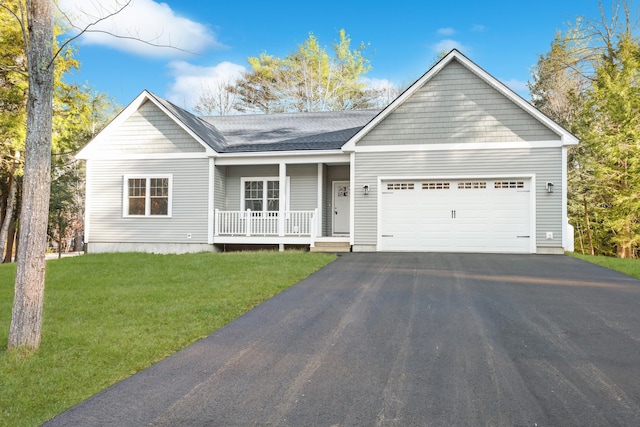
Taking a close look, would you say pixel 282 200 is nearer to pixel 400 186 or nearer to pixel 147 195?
pixel 400 186

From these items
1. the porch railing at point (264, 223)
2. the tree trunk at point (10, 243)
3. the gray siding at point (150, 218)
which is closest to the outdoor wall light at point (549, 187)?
the porch railing at point (264, 223)

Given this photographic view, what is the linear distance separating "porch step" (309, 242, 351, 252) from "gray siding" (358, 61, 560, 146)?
10.0 ft

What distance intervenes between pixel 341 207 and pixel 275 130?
4.02 metres

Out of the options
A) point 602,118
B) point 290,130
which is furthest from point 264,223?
point 602,118

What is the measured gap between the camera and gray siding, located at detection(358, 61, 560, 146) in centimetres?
1271

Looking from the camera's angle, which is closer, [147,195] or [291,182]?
[147,195]

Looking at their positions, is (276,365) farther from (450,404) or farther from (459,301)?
(459,301)

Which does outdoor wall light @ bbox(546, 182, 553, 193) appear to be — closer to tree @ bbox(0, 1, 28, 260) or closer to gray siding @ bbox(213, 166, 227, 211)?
gray siding @ bbox(213, 166, 227, 211)

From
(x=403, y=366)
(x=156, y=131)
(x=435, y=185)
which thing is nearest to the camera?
(x=403, y=366)

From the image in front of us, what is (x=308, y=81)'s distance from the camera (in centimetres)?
3145

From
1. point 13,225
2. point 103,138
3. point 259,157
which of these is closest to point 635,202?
point 259,157

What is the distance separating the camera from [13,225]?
20641 millimetres

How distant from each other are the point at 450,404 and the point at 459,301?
3475 mm

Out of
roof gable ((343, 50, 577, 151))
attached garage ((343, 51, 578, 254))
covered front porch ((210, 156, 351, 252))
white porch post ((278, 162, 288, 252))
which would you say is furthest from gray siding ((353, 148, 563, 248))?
white porch post ((278, 162, 288, 252))
